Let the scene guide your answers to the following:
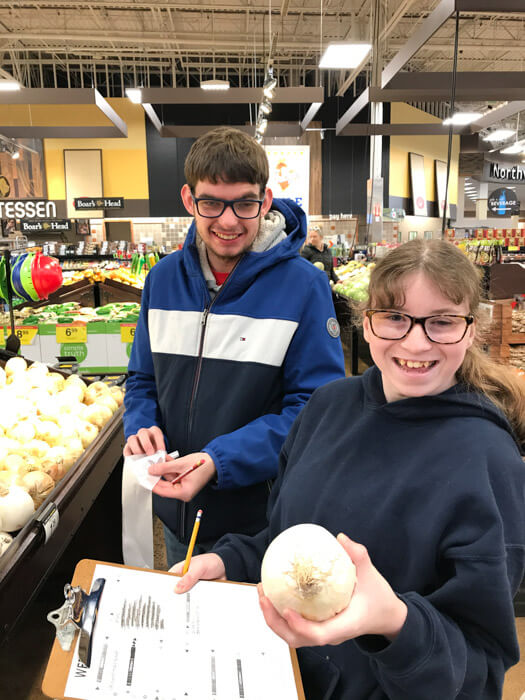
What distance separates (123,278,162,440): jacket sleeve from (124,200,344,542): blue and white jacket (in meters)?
0.03

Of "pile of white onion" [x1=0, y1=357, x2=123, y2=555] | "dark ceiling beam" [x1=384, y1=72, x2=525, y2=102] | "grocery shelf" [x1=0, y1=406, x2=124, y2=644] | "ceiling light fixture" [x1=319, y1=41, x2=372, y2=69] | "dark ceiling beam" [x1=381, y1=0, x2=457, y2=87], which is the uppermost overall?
"ceiling light fixture" [x1=319, y1=41, x2=372, y2=69]

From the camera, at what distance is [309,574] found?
2.29ft

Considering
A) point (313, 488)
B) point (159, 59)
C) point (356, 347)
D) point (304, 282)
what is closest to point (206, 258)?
point (304, 282)

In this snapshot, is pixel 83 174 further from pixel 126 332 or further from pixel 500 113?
pixel 126 332

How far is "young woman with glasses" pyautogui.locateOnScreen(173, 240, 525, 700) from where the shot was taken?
0.72m

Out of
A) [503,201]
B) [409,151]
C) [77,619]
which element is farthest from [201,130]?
A: [503,201]

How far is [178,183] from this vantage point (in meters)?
15.4

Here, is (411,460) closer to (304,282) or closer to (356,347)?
(304,282)

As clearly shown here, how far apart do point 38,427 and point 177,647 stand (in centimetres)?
155

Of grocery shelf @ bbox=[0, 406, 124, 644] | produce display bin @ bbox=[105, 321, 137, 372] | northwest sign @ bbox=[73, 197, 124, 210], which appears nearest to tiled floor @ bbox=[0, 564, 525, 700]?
grocery shelf @ bbox=[0, 406, 124, 644]

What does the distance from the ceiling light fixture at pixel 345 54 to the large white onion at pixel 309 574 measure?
546 cm

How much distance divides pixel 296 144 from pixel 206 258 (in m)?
15.1

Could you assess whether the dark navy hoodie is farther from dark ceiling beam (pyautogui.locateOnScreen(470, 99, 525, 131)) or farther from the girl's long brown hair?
dark ceiling beam (pyautogui.locateOnScreen(470, 99, 525, 131))

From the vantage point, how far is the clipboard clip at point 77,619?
90 cm
